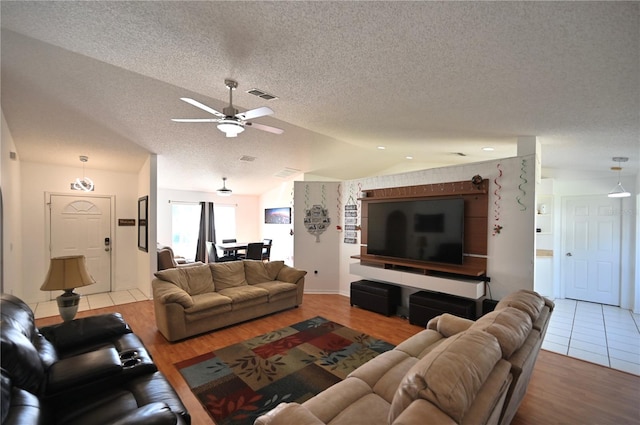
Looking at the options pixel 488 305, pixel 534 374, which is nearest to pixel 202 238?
pixel 488 305

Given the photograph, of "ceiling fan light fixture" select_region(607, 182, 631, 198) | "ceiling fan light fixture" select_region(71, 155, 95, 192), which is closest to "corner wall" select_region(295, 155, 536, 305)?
"ceiling fan light fixture" select_region(607, 182, 631, 198)

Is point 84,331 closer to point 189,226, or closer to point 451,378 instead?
point 451,378

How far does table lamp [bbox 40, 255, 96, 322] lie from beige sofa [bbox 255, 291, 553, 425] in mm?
2448

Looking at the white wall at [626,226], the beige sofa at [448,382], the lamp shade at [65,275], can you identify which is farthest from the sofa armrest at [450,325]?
the white wall at [626,226]

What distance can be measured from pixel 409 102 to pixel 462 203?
1818mm

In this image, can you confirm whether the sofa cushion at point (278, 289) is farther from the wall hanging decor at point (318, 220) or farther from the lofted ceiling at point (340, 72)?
the lofted ceiling at point (340, 72)

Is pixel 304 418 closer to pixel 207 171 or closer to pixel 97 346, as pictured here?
pixel 97 346

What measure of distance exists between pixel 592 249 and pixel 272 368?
6.30m

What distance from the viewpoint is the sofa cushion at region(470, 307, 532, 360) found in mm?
1557

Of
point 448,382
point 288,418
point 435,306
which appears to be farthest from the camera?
point 435,306

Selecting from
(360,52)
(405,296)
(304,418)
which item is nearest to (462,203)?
(405,296)

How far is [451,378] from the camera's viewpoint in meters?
1.15

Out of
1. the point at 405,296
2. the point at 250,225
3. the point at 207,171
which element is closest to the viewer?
the point at 405,296

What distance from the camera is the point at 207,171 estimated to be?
6699 millimetres
